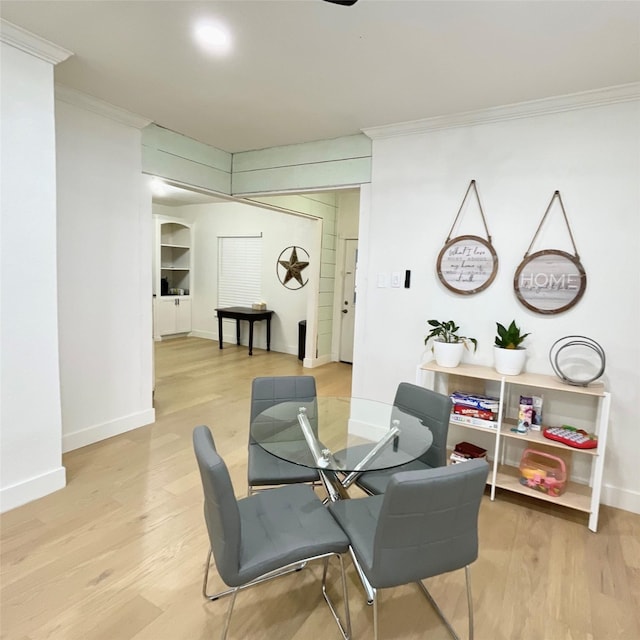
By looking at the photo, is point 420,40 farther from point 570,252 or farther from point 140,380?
point 140,380

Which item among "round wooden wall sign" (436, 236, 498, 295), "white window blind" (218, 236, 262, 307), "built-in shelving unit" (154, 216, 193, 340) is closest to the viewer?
"round wooden wall sign" (436, 236, 498, 295)

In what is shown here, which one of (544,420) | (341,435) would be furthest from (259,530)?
(544,420)

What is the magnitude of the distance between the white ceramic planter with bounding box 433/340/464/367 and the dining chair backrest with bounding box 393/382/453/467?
0.56 metres

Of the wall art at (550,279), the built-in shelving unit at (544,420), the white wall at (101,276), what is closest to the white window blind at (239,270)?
the white wall at (101,276)

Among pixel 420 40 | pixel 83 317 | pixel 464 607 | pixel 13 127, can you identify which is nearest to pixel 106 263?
pixel 83 317

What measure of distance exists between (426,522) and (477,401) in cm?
158

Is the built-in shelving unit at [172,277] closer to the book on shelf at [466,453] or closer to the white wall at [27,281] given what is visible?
the white wall at [27,281]

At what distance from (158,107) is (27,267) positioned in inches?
58.8

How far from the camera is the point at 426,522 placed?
1318 millimetres

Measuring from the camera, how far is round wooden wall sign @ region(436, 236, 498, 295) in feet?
9.65

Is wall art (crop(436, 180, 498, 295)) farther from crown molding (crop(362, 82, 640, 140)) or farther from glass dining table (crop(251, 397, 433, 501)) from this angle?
glass dining table (crop(251, 397, 433, 501))

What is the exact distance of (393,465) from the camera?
5.78 feet

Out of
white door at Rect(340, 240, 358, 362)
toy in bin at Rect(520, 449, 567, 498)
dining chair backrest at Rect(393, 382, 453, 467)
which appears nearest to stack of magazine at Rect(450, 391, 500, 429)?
toy in bin at Rect(520, 449, 567, 498)

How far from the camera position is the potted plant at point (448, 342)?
281cm
